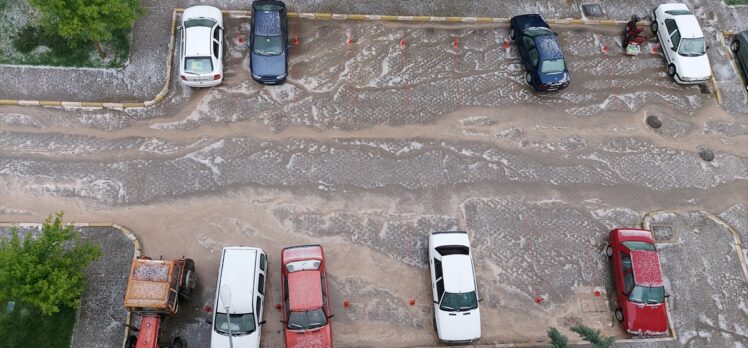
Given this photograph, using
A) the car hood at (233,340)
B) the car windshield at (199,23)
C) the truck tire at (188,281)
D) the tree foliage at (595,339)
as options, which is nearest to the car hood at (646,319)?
the tree foliage at (595,339)

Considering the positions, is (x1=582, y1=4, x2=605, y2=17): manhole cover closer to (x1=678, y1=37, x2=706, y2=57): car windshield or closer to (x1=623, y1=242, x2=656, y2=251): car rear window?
(x1=678, y1=37, x2=706, y2=57): car windshield

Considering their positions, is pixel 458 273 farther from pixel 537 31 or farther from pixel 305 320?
pixel 537 31

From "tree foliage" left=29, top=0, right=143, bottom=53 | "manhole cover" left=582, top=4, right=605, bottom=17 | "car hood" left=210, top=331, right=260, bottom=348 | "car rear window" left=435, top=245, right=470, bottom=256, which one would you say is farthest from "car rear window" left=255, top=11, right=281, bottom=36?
"manhole cover" left=582, top=4, right=605, bottom=17

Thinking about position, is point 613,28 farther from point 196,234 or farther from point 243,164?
point 196,234

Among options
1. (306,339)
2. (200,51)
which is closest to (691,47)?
(306,339)

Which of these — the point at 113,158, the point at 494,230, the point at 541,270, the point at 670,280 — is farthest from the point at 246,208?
the point at 670,280
